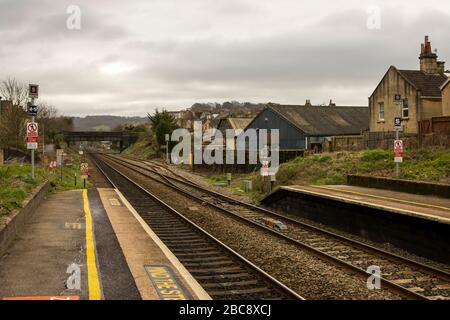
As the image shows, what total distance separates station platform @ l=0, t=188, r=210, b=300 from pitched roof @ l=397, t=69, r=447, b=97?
25.9 m

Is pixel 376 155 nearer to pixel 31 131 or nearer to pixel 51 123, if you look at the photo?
pixel 31 131

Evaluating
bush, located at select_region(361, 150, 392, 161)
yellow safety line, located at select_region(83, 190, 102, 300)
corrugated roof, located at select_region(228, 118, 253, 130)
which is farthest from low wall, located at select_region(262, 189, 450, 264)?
corrugated roof, located at select_region(228, 118, 253, 130)

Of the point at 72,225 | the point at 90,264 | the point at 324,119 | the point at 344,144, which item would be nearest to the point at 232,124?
the point at 324,119

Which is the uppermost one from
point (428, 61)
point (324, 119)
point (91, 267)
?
point (428, 61)

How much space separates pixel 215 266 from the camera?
10.5m

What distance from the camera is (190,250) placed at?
12.0 meters

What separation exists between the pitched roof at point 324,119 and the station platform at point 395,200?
95.3 feet

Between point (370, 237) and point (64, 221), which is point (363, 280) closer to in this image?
point (370, 237)

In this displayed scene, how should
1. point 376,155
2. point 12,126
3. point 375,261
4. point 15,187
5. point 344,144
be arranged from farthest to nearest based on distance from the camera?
point 12,126 → point 344,144 → point 376,155 → point 15,187 → point 375,261

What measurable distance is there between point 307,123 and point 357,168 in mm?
26163

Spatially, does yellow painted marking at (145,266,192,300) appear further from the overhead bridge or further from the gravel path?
the overhead bridge

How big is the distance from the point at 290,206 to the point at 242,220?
338 centimetres

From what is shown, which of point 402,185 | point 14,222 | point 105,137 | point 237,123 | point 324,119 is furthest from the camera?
point 105,137

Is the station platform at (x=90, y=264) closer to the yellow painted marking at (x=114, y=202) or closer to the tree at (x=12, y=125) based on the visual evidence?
the yellow painted marking at (x=114, y=202)
